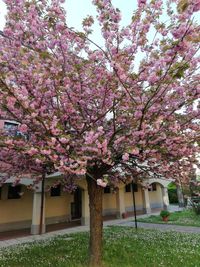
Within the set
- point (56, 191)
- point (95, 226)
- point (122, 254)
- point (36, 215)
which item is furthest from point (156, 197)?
point (95, 226)

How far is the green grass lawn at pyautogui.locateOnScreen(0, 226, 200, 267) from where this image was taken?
581 centimetres

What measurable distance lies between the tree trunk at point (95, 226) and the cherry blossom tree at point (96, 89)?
33 mm

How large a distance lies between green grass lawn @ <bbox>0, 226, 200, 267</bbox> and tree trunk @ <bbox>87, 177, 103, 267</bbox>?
36cm

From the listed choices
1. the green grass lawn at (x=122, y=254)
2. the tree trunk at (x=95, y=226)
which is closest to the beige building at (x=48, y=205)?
the green grass lawn at (x=122, y=254)

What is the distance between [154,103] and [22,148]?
281 centimetres

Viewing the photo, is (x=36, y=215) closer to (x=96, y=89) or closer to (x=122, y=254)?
(x=122, y=254)

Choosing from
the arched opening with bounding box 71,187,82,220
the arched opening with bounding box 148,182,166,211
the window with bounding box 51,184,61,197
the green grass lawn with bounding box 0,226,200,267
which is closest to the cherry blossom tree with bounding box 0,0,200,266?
the green grass lawn with bounding box 0,226,200,267

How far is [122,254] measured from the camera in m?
6.51

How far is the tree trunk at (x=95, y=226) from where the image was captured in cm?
550

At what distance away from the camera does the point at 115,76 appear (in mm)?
4605

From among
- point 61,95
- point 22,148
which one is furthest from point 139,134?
point 22,148

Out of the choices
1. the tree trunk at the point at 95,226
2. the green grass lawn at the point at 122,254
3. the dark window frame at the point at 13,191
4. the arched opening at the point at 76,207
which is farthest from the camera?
the arched opening at the point at 76,207

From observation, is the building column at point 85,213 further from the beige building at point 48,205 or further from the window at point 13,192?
the window at point 13,192

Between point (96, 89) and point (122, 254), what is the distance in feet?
15.2
